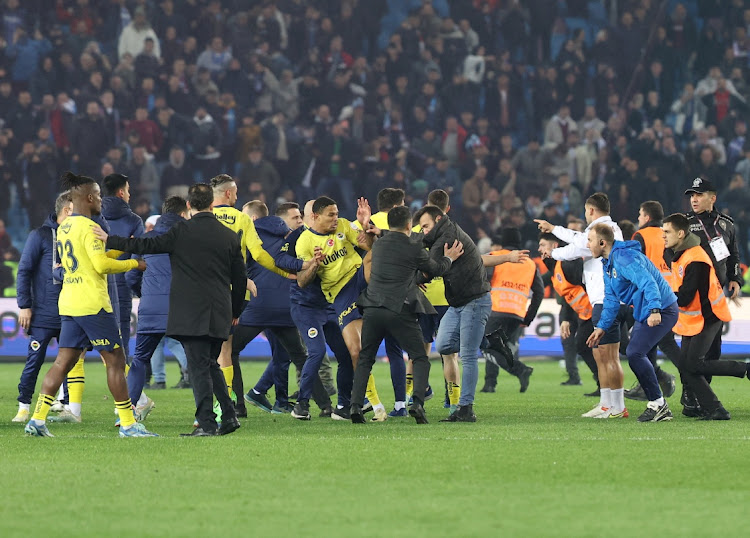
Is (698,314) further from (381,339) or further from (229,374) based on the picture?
(229,374)

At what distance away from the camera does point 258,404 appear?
1231 cm

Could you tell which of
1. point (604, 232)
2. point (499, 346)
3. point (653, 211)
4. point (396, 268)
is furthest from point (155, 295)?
point (653, 211)

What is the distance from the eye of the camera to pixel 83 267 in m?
9.52

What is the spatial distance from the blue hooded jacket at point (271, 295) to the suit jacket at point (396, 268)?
4.45ft

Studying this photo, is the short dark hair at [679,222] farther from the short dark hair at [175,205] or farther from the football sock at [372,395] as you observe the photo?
the short dark hair at [175,205]

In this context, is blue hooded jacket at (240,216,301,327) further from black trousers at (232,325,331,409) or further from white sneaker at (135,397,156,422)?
white sneaker at (135,397,156,422)

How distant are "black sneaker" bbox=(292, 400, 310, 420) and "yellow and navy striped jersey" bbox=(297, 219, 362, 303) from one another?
0.95m

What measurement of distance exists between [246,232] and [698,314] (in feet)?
13.4

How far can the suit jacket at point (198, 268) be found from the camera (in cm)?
937

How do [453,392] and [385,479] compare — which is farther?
[453,392]

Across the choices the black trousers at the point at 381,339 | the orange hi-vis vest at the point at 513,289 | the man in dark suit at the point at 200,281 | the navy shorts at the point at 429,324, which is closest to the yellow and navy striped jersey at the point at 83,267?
the man in dark suit at the point at 200,281

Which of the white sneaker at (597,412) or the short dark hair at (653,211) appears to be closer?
the white sneaker at (597,412)

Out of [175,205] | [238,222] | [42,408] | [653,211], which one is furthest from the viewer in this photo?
[653,211]

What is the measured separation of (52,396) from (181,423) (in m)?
1.57
